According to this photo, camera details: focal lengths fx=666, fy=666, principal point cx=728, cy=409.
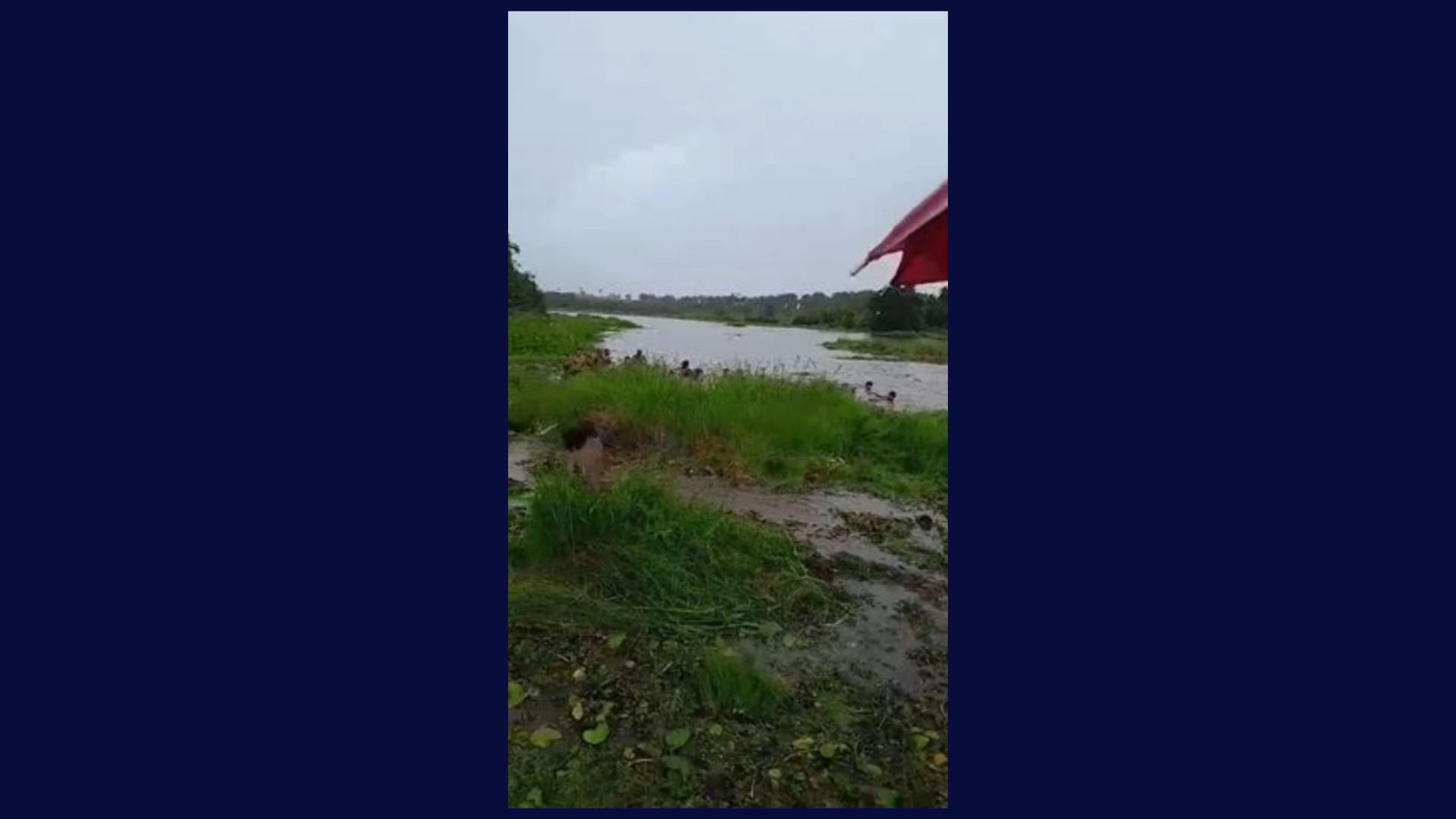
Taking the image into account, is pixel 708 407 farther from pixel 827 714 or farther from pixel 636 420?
pixel 827 714

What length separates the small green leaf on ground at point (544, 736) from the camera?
1.84m

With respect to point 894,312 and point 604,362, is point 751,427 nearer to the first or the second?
point 604,362

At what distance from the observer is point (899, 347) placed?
3.45 m

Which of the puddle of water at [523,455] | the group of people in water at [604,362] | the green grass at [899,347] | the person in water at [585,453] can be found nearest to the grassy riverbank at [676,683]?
the person in water at [585,453]

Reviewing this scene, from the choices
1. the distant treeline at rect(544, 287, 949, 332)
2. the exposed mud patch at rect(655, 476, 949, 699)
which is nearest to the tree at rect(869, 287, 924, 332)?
the distant treeline at rect(544, 287, 949, 332)

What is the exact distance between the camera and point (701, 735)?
189 cm

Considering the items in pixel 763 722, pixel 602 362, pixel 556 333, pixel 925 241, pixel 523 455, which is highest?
pixel 925 241

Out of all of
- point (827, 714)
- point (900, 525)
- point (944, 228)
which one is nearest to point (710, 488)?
point (900, 525)

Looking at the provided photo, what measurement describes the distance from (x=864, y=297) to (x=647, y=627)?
1.68 meters

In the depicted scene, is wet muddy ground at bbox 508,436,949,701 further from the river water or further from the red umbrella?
the red umbrella

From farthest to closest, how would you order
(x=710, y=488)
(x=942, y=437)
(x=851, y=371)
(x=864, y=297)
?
(x=851, y=371), (x=942, y=437), (x=710, y=488), (x=864, y=297)

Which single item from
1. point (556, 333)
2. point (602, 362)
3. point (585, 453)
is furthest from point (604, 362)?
point (585, 453)

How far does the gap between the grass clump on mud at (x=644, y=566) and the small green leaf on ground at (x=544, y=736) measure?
490 mm

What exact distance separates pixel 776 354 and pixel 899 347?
1050 millimetres
